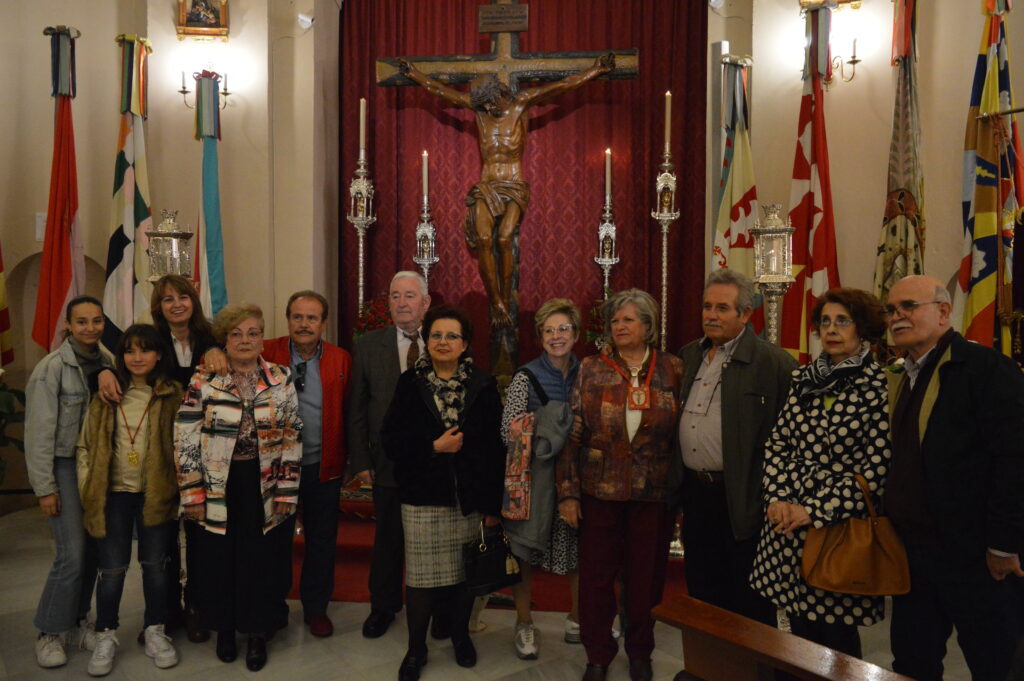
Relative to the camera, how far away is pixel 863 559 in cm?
199

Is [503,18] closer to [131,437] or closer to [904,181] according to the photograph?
[904,181]

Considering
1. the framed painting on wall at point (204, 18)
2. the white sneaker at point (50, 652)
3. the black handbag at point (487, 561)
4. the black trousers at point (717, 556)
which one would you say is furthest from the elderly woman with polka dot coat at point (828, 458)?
the framed painting on wall at point (204, 18)

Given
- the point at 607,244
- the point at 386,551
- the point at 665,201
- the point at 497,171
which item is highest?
the point at 497,171

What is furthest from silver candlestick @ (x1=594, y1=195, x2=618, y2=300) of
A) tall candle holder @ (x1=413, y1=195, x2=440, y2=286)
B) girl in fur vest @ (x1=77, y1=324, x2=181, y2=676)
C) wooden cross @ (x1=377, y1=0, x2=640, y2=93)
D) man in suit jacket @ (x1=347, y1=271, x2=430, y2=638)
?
girl in fur vest @ (x1=77, y1=324, x2=181, y2=676)

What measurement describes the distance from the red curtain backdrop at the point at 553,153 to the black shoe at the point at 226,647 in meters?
2.86

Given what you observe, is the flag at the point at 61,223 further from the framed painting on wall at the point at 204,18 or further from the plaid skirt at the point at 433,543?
the plaid skirt at the point at 433,543

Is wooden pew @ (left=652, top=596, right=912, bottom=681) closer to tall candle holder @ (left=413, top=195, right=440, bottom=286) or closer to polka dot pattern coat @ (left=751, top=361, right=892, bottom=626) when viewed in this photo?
polka dot pattern coat @ (left=751, top=361, right=892, bottom=626)

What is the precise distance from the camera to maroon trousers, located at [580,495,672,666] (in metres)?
2.55

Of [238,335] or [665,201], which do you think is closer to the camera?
[238,335]

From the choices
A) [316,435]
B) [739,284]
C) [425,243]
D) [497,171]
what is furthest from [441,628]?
[497,171]

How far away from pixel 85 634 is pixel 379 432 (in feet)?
4.62

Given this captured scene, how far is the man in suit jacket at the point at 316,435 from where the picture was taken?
9.73ft

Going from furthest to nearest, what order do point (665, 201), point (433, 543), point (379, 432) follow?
point (665, 201) → point (379, 432) → point (433, 543)

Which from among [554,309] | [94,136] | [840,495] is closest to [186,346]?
[554,309]
